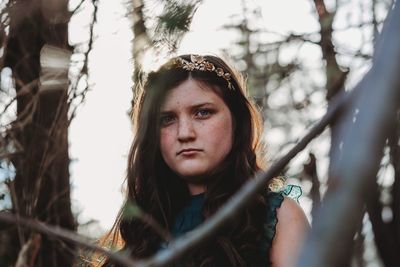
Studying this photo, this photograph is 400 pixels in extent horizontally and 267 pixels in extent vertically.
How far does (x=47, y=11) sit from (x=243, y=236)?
942 millimetres

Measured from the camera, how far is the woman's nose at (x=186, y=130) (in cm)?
192

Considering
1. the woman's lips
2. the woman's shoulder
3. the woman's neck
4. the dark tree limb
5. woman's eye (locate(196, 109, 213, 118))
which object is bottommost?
the woman's shoulder

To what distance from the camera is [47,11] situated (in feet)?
7.33

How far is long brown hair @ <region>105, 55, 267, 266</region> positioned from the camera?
6.25ft

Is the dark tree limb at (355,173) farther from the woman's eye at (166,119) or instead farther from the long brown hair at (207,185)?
the woman's eye at (166,119)

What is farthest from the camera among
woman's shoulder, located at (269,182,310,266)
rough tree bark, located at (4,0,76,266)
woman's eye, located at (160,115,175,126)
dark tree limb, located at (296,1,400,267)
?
rough tree bark, located at (4,0,76,266)

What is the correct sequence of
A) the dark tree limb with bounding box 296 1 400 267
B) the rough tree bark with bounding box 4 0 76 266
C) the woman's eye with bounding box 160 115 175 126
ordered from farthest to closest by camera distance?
the rough tree bark with bounding box 4 0 76 266, the woman's eye with bounding box 160 115 175 126, the dark tree limb with bounding box 296 1 400 267

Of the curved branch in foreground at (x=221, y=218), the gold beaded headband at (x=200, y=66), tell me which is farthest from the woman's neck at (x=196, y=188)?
the curved branch in foreground at (x=221, y=218)

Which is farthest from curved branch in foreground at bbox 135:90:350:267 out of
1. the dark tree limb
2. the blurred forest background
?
the blurred forest background

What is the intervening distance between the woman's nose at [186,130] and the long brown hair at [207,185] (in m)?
0.10

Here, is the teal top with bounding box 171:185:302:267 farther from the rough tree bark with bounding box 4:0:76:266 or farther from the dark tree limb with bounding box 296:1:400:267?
the dark tree limb with bounding box 296:1:400:267

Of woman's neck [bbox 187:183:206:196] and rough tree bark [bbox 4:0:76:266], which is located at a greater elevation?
rough tree bark [bbox 4:0:76:266]

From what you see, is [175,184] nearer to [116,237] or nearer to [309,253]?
[116,237]

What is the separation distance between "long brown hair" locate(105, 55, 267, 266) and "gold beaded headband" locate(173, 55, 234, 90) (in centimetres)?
1
